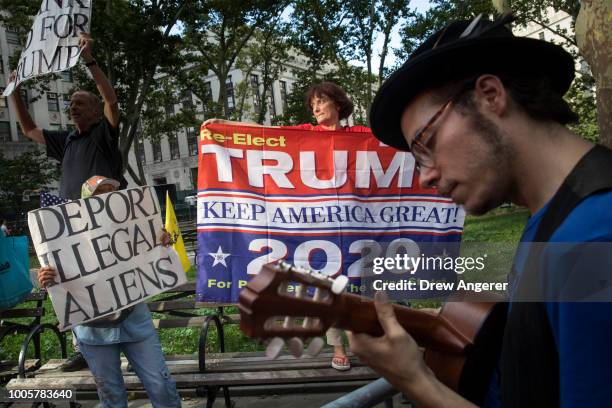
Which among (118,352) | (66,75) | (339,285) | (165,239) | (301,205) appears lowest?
(118,352)

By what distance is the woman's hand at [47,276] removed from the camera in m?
3.15

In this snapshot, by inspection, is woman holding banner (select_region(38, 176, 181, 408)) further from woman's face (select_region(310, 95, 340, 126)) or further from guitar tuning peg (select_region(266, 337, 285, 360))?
guitar tuning peg (select_region(266, 337, 285, 360))

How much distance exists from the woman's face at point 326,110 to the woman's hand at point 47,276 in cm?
235

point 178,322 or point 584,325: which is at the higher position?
point 584,325

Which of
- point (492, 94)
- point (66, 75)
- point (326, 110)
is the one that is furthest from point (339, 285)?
point (66, 75)

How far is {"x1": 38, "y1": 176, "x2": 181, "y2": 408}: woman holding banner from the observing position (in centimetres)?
318

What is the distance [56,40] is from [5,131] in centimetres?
4587

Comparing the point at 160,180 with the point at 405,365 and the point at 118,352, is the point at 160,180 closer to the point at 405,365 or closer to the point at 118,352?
the point at 118,352

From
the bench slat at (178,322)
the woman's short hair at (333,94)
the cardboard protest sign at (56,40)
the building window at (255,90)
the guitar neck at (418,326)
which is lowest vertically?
the bench slat at (178,322)

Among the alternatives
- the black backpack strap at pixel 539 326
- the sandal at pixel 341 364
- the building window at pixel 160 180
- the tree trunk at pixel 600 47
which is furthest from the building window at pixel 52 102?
the black backpack strap at pixel 539 326

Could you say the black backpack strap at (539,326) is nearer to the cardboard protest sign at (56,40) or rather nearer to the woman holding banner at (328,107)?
the woman holding banner at (328,107)

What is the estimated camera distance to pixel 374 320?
1.21 m

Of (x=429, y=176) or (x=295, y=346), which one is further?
(x=429, y=176)

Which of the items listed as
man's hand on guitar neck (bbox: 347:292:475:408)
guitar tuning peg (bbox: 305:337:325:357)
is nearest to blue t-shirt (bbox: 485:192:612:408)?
man's hand on guitar neck (bbox: 347:292:475:408)
